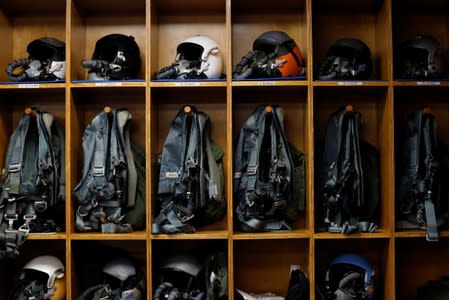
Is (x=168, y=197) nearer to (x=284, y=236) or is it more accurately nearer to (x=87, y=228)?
(x=87, y=228)

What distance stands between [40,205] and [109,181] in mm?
484

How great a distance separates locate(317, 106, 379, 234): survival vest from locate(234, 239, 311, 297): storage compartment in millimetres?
443

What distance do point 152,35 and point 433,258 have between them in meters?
2.59

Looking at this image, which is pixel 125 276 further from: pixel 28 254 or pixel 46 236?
pixel 28 254

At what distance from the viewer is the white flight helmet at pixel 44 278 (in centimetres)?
292

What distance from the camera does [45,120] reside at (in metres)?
3.06

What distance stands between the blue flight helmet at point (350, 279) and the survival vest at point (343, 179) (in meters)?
0.24

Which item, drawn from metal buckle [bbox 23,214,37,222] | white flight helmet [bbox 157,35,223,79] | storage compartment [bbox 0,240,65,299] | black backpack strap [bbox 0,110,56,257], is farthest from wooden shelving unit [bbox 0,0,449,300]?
metal buckle [bbox 23,214,37,222]

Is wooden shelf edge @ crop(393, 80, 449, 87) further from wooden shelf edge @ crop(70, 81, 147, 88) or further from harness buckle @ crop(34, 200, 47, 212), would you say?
harness buckle @ crop(34, 200, 47, 212)

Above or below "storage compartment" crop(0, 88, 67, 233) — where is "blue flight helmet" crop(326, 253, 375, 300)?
below

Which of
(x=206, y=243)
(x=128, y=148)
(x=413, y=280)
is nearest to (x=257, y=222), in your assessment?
(x=206, y=243)

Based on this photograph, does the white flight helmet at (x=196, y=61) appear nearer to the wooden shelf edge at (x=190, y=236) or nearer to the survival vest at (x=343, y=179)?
the survival vest at (x=343, y=179)

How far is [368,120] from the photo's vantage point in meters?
3.38

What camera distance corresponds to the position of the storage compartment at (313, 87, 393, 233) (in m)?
3.06
